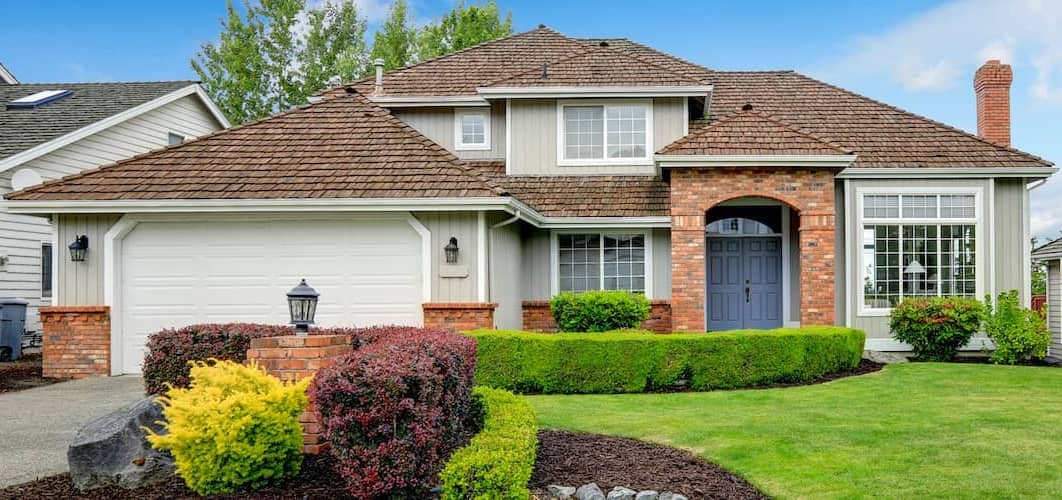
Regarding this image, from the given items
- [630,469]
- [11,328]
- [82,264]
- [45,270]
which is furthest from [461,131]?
[630,469]

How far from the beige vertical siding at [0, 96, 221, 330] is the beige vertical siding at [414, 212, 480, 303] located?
32.8 ft

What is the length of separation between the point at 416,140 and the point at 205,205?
134 inches

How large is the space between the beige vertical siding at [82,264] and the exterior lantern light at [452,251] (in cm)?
503

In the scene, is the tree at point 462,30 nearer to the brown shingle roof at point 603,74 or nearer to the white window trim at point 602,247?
the brown shingle roof at point 603,74

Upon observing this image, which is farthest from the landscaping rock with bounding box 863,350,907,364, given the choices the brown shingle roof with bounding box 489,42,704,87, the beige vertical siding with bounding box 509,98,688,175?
the brown shingle roof with bounding box 489,42,704,87

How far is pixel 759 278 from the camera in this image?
16578 millimetres

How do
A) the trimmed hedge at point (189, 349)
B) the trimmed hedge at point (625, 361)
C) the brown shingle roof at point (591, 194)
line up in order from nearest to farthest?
the trimmed hedge at point (189, 349) → the trimmed hedge at point (625, 361) → the brown shingle roof at point (591, 194)

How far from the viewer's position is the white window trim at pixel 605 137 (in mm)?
15875

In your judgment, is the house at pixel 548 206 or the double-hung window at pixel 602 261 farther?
the double-hung window at pixel 602 261

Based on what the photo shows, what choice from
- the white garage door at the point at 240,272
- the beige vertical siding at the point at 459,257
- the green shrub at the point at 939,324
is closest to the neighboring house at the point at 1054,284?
the green shrub at the point at 939,324

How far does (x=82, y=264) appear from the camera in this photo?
1277 cm

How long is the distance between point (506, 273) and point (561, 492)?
27.1ft

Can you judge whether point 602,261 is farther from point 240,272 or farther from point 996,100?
point 996,100

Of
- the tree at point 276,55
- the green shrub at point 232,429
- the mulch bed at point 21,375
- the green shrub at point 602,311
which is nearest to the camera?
the green shrub at point 232,429
